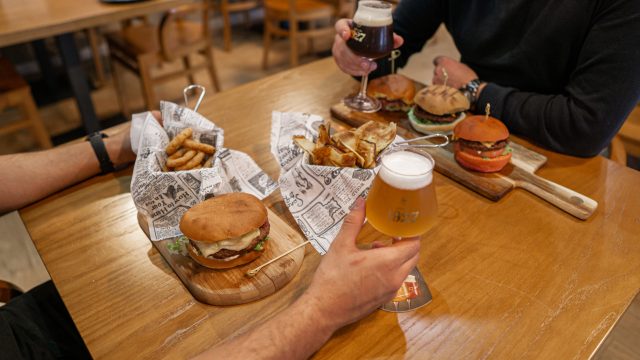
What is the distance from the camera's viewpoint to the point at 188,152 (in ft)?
3.77

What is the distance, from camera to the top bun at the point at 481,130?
1.23m

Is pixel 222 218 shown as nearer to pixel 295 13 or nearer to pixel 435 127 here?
pixel 435 127

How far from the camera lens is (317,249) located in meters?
1.03

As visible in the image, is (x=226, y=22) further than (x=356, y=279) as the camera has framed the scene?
Yes

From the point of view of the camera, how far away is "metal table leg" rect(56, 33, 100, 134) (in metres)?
2.70

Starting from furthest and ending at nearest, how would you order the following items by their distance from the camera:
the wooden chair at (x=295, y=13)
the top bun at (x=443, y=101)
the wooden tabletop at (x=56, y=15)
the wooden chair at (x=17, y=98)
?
the wooden chair at (x=295, y=13), the wooden chair at (x=17, y=98), the wooden tabletop at (x=56, y=15), the top bun at (x=443, y=101)

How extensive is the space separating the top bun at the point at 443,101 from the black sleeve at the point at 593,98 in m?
0.15

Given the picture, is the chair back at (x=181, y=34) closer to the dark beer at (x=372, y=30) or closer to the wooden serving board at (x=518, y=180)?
the dark beer at (x=372, y=30)

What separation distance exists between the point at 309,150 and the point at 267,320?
1.49ft

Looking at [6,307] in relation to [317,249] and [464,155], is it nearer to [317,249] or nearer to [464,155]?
[317,249]

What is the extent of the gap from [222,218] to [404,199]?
0.40 m

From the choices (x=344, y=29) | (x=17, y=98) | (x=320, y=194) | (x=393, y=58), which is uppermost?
(x=344, y=29)

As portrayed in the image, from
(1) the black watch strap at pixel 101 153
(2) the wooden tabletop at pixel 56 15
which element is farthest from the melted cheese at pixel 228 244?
(2) the wooden tabletop at pixel 56 15

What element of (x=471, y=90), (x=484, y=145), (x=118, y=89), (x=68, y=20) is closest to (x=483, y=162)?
(x=484, y=145)
